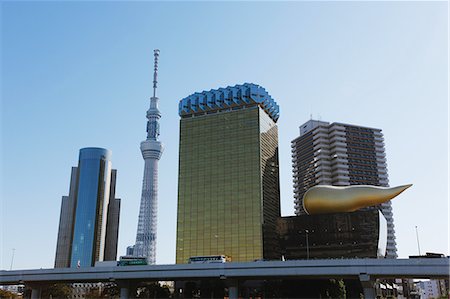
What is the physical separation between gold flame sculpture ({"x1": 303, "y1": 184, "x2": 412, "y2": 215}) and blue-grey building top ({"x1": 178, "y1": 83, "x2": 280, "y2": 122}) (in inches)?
1939

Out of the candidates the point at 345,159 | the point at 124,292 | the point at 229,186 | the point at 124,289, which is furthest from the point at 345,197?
the point at 345,159

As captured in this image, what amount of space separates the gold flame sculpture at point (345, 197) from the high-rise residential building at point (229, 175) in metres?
28.1

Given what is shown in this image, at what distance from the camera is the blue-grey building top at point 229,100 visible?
14162 centimetres

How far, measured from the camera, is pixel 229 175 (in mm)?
134125

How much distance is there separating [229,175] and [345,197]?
150 ft

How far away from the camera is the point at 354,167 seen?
18275cm

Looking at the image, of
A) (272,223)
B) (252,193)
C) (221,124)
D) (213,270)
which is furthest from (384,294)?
(213,270)

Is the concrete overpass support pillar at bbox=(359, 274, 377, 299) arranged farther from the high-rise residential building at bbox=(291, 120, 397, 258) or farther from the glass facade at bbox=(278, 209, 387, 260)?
A: the high-rise residential building at bbox=(291, 120, 397, 258)

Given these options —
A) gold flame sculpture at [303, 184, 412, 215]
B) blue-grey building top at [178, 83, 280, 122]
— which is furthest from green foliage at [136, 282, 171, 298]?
blue-grey building top at [178, 83, 280, 122]

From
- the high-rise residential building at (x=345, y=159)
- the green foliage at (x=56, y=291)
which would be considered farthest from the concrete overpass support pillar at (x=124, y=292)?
the high-rise residential building at (x=345, y=159)

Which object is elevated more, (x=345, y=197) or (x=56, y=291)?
(x=345, y=197)

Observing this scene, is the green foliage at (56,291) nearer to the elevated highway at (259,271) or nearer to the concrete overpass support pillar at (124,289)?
the elevated highway at (259,271)

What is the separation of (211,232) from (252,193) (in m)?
16.0

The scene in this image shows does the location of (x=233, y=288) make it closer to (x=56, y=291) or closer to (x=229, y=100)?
(x=56, y=291)
